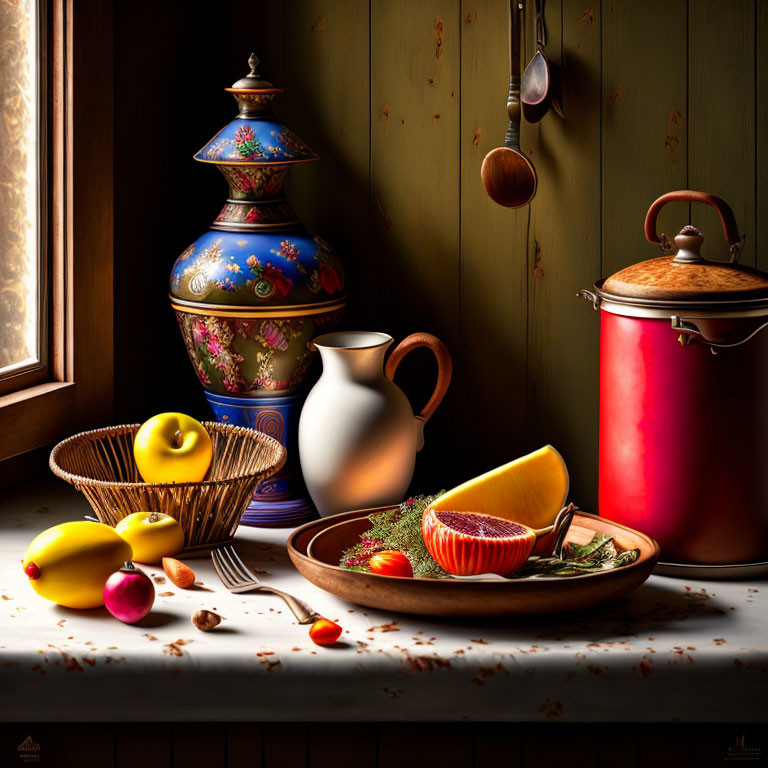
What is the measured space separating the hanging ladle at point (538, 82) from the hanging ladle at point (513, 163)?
0.05 ft

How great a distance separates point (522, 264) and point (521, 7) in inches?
14.6

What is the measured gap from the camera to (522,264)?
5.32 ft

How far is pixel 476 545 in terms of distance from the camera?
117 cm

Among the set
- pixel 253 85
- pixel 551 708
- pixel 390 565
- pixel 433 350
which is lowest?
pixel 551 708

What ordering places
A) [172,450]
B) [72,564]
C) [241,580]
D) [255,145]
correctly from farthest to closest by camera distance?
[255,145] < [172,450] < [241,580] < [72,564]

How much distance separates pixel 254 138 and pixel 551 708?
2.85 ft

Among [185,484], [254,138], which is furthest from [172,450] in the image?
[254,138]

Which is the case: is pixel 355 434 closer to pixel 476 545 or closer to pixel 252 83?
pixel 476 545

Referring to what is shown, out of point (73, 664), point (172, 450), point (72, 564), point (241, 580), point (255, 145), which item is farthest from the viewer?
point (255, 145)

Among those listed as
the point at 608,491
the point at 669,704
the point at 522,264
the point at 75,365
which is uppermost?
the point at 522,264

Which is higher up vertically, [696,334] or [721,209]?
[721,209]

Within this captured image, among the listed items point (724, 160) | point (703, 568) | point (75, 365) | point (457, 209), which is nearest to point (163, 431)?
point (75, 365)

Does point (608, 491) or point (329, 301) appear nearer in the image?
point (608, 491)

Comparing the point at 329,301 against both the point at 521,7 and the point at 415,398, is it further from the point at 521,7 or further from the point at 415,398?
the point at 521,7
